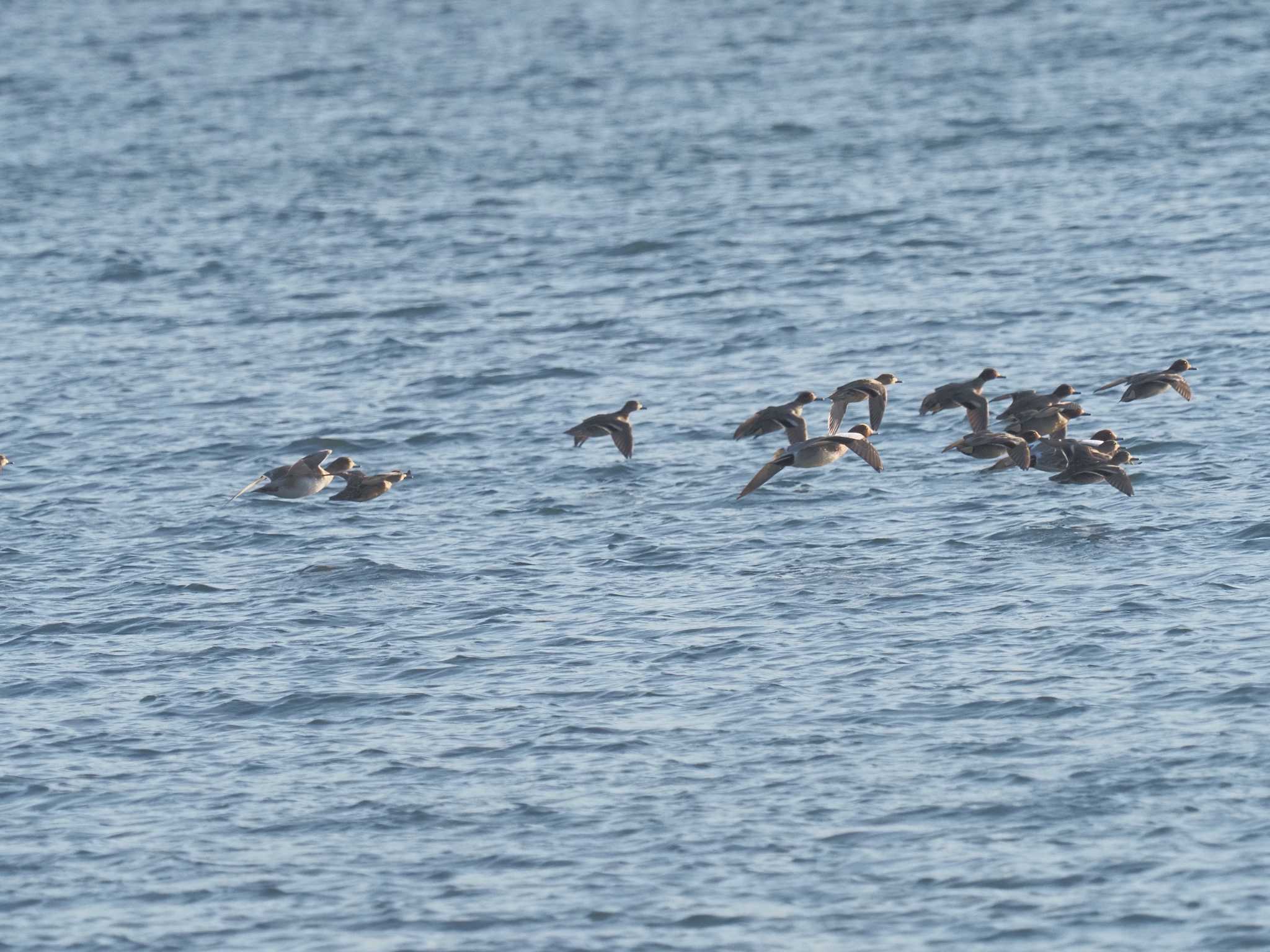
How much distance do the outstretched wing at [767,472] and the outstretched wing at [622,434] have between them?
8.75ft

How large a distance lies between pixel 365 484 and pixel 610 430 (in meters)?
4.17

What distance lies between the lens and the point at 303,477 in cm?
2958

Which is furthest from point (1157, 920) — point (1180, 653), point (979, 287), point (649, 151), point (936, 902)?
point (649, 151)

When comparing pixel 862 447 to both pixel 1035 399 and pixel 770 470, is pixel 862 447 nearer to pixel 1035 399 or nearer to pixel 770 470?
pixel 770 470

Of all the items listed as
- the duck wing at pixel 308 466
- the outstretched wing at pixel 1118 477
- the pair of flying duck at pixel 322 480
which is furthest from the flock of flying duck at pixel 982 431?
the duck wing at pixel 308 466

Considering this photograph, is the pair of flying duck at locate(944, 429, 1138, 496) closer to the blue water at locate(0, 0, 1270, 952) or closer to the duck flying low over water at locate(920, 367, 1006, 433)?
the blue water at locate(0, 0, 1270, 952)

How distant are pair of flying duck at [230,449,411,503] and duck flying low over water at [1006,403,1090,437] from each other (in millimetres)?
8599

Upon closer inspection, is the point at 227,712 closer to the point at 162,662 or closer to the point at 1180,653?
the point at 162,662

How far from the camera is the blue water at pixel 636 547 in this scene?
63.4ft

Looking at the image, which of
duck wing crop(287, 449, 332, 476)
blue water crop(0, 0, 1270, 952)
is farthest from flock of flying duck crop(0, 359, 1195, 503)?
blue water crop(0, 0, 1270, 952)

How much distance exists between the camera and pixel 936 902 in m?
18.4

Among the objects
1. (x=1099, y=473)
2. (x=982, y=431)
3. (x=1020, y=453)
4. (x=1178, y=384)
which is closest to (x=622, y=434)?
(x=982, y=431)

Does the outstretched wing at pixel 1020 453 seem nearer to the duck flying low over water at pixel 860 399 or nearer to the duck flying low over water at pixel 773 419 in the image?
the duck flying low over water at pixel 860 399

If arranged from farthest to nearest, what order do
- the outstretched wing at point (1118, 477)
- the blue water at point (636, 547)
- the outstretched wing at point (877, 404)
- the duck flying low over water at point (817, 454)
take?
the outstretched wing at point (877, 404), the duck flying low over water at point (817, 454), the outstretched wing at point (1118, 477), the blue water at point (636, 547)
